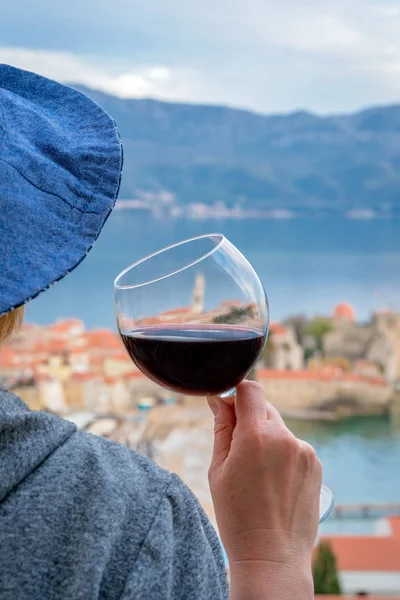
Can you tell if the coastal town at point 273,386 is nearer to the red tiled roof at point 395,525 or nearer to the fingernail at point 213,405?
the red tiled roof at point 395,525

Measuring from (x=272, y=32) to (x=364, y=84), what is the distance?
12.5 ft

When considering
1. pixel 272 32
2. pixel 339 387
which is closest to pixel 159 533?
pixel 339 387

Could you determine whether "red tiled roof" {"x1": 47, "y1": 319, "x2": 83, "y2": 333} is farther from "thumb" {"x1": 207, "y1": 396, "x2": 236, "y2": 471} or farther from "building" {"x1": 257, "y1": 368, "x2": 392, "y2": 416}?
"thumb" {"x1": 207, "y1": 396, "x2": 236, "y2": 471}

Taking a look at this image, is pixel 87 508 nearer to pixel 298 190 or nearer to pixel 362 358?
pixel 362 358

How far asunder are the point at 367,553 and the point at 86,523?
26.5 feet

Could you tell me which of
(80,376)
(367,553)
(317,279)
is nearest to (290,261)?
(317,279)

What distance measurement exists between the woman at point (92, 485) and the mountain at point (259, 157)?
36.9 ft

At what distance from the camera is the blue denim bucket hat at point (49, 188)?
44 centimetres

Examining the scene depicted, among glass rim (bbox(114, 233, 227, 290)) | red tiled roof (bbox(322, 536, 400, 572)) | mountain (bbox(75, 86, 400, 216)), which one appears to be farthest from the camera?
mountain (bbox(75, 86, 400, 216))

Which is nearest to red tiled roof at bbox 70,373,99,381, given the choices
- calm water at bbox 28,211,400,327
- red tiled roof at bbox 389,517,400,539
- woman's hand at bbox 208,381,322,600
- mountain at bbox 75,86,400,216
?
calm water at bbox 28,211,400,327

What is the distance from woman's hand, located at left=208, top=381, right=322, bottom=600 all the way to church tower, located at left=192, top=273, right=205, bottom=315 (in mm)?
108

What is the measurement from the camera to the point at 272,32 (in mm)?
12953

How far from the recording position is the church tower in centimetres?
64

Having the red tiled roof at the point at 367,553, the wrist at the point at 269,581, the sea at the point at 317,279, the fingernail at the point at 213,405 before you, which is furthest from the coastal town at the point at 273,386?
the wrist at the point at 269,581
